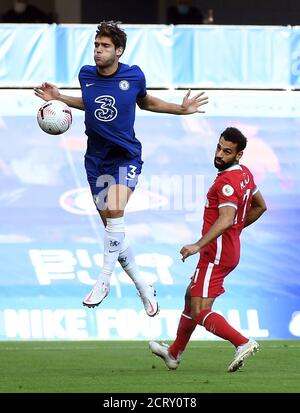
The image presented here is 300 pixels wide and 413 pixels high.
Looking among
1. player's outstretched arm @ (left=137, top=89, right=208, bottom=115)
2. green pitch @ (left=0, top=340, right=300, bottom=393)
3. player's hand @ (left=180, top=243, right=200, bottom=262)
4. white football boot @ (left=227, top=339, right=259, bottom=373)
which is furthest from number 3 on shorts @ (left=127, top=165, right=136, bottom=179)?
white football boot @ (left=227, top=339, right=259, bottom=373)

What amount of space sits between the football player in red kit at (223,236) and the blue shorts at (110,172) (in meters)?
0.86

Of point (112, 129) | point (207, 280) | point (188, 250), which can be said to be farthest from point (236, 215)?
point (112, 129)

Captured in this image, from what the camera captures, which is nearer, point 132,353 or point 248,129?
point 132,353

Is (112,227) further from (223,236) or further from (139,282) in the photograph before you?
(223,236)

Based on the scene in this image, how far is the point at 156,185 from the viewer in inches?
659

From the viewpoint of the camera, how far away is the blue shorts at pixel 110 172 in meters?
12.2

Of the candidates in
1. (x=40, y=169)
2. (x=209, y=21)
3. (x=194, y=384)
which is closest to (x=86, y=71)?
(x=194, y=384)

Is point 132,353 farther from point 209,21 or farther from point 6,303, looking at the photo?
point 209,21

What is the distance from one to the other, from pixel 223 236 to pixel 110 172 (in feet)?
4.19

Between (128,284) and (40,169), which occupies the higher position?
(40,169)

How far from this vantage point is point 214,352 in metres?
14.2

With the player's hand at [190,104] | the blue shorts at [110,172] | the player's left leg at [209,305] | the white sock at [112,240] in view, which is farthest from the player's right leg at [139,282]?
the player's hand at [190,104]

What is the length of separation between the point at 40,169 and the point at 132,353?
3429mm

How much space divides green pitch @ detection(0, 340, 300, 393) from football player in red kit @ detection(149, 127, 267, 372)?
0.35m
